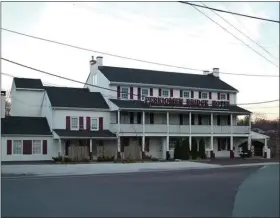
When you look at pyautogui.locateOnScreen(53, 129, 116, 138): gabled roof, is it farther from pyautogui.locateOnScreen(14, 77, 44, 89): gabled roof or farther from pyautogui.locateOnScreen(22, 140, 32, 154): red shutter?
pyautogui.locateOnScreen(14, 77, 44, 89): gabled roof

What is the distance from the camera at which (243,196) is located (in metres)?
12.5

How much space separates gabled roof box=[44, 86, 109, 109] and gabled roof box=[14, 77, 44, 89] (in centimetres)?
164

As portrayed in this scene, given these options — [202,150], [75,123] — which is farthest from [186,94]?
[75,123]

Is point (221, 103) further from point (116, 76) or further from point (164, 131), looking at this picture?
point (116, 76)

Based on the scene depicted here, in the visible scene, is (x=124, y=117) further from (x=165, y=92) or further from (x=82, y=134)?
Answer: (x=165, y=92)

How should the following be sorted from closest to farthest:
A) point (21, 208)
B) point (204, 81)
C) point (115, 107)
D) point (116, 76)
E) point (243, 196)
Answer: point (21, 208) → point (243, 196) → point (115, 107) → point (116, 76) → point (204, 81)

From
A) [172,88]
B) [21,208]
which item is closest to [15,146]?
[172,88]

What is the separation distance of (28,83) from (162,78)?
45.2 feet

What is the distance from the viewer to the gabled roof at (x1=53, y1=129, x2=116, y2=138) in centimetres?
3645

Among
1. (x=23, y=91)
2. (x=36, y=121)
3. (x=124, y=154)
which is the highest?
(x=23, y=91)

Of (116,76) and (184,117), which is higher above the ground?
(116,76)

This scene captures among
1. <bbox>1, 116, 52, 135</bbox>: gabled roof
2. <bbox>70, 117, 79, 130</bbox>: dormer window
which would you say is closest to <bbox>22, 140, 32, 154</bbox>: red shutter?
<bbox>1, 116, 52, 135</bbox>: gabled roof

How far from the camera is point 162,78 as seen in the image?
4469cm

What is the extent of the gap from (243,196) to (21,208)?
20.6 feet
